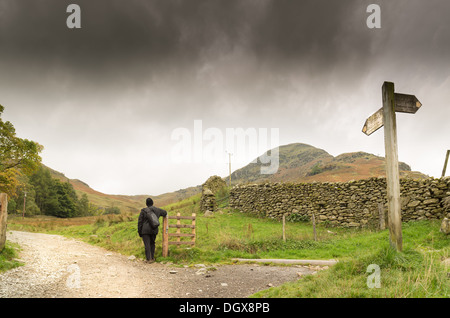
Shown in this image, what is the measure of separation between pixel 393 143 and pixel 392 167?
53cm

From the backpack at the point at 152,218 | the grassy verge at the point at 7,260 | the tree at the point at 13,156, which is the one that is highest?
the tree at the point at 13,156

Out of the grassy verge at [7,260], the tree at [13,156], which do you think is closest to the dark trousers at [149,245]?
the grassy verge at [7,260]

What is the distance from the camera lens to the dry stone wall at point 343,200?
42.5 feet

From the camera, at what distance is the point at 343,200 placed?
669 inches

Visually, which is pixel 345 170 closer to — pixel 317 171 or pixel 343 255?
pixel 317 171

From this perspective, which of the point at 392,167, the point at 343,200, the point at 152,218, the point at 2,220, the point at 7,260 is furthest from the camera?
the point at 343,200

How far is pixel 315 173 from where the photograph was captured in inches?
1917

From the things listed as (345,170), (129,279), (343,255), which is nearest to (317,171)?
(345,170)

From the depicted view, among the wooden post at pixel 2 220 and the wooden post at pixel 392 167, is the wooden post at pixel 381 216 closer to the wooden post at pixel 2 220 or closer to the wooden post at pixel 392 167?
the wooden post at pixel 392 167

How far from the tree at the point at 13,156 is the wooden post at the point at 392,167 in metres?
28.0

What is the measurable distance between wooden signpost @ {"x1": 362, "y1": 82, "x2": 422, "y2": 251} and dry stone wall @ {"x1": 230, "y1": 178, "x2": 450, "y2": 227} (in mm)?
9847

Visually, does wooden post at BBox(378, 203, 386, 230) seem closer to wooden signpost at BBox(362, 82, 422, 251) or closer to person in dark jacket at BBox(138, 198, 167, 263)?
wooden signpost at BBox(362, 82, 422, 251)
